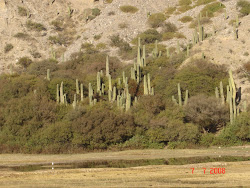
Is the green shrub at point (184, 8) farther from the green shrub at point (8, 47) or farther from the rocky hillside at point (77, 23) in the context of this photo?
the green shrub at point (8, 47)

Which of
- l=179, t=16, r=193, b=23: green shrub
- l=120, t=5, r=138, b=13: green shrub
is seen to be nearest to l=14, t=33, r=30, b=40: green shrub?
l=120, t=5, r=138, b=13: green shrub

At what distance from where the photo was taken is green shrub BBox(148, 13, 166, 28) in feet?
291

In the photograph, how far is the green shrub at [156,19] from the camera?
88.7m

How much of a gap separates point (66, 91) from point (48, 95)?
3.05m

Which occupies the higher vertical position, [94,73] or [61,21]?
[61,21]

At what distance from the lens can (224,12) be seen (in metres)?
81.2

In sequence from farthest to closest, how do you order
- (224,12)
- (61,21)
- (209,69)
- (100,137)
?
1. (61,21)
2. (224,12)
3. (209,69)
4. (100,137)

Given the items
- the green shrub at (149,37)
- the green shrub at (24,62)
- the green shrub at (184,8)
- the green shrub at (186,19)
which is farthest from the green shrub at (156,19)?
the green shrub at (24,62)

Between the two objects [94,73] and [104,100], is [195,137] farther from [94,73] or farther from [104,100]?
[94,73]

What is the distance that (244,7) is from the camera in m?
78.9

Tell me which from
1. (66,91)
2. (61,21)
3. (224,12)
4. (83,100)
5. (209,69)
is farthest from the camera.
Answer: (61,21)

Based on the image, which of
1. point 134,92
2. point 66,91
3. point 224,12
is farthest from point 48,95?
point 224,12

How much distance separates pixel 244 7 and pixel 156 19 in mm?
17697

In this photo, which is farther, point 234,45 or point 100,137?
point 234,45
